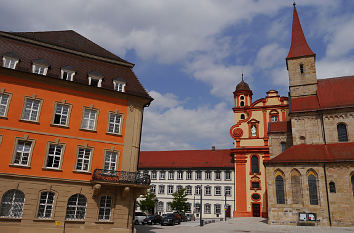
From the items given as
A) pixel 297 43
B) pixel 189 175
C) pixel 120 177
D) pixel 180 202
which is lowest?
pixel 180 202

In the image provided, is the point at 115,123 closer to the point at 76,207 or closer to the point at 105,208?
the point at 105,208

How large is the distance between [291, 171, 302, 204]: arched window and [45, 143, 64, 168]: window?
22.2 meters

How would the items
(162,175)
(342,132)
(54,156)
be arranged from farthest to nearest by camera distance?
(162,175), (342,132), (54,156)

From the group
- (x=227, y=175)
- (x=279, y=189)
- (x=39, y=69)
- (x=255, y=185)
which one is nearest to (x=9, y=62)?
(x=39, y=69)

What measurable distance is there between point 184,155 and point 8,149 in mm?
44499

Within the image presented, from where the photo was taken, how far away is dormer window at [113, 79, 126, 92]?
72.0 ft

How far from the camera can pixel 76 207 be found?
18.8 meters

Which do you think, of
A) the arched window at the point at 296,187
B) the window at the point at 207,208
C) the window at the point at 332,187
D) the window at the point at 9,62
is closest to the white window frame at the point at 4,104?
the window at the point at 9,62

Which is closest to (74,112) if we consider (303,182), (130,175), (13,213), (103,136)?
(103,136)

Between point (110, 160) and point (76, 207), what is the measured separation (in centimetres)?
377

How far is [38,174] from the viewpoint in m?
18.3

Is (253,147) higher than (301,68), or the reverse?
(301,68)

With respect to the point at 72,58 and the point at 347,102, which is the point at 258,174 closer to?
the point at 347,102

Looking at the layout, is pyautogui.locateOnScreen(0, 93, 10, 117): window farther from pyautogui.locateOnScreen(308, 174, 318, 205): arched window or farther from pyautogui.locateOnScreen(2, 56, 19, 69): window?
pyautogui.locateOnScreen(308, 174, 318, 205): arched window
